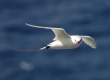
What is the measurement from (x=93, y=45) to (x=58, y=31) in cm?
168

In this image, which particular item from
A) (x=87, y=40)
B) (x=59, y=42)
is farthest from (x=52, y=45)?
(x=87, y=40)

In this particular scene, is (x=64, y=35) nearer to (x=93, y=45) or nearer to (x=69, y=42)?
(x=69, y=42)

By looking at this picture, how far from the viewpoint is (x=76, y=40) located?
11.7m

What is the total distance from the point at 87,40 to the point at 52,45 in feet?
5.40

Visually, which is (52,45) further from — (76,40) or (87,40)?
(87,40)

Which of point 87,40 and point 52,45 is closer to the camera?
point 52,45

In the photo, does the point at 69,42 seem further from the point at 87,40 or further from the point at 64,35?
the point at 87,40

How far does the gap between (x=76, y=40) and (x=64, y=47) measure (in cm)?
34

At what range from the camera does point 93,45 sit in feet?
42.4

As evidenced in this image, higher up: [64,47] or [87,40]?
[87,40]

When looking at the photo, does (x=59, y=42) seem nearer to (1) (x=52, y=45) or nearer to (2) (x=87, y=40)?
(1) (x=52, y=45)

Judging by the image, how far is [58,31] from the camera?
11.6m

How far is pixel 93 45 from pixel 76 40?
4.51 feet

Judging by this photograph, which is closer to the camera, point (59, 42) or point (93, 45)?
point (59, 42)
